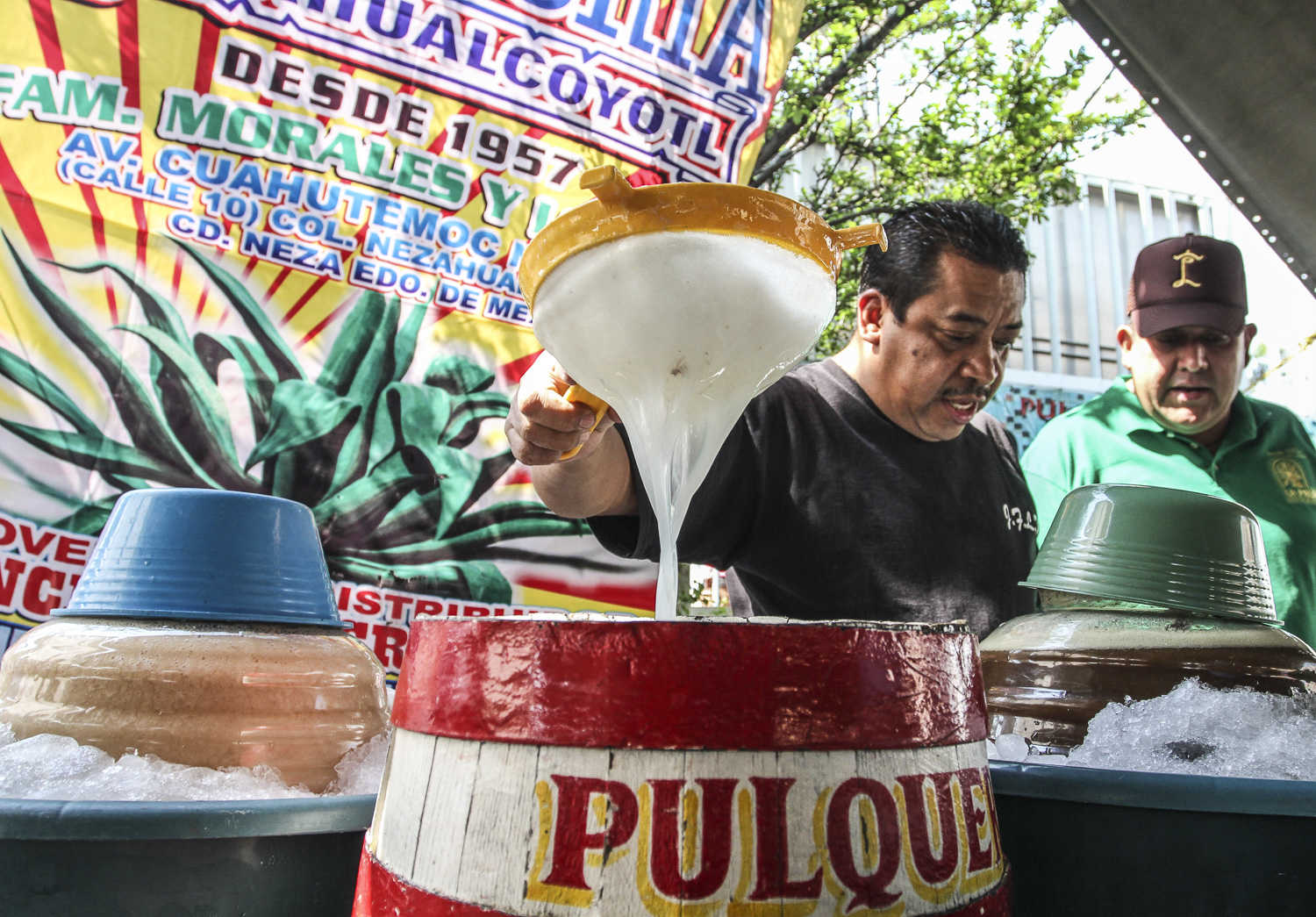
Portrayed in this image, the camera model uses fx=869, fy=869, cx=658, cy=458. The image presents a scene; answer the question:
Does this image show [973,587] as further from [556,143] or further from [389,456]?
[556,143]

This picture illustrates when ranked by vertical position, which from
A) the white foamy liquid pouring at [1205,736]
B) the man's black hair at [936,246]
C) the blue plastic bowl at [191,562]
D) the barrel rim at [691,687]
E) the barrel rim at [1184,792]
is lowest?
Result: the barrel rim at [1184,792]

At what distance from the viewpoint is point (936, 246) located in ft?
7.21

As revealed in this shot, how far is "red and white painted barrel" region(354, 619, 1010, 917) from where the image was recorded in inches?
22.0

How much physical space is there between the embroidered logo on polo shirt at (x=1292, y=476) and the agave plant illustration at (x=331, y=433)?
2134mm

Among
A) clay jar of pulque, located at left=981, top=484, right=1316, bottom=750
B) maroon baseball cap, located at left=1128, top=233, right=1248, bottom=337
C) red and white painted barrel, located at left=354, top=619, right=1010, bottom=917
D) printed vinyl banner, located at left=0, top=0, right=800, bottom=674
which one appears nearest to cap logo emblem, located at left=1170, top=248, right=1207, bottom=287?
maroon baseball cap, located at left=1128, top=233, right=1248, bottom=337

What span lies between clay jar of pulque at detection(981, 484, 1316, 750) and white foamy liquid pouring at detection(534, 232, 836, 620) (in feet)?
1.26

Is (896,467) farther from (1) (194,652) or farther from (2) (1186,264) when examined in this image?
(1) (194,652)

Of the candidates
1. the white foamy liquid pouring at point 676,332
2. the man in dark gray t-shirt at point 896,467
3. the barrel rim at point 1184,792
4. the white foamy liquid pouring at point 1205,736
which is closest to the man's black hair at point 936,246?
the man in dark gray t-shirt at point 896,467

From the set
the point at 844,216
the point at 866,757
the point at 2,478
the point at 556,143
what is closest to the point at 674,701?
the point at 866,757

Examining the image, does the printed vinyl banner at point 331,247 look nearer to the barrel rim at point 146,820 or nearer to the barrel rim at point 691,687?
the barrel rim at point 146,820

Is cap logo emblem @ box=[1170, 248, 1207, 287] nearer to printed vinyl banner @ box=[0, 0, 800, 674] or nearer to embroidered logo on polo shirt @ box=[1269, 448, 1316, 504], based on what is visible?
embroidered logo on polo shirt @ box=[1269, 448, 1316, 504]

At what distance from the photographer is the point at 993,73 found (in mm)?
5793

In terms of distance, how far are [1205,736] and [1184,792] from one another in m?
0.15

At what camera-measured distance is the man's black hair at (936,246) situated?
7.11 feet
